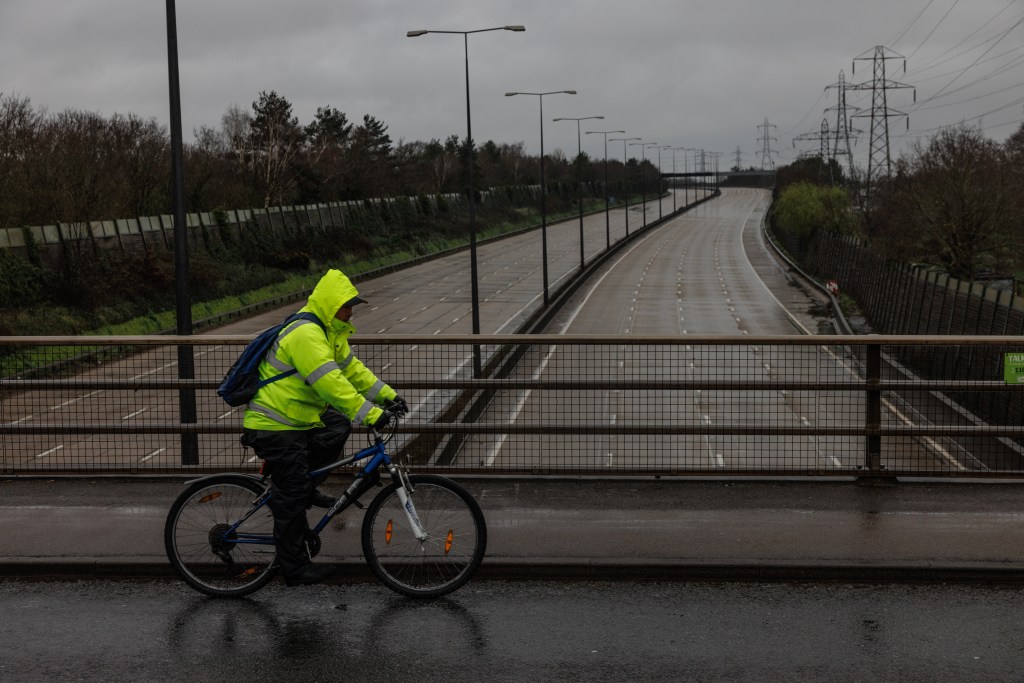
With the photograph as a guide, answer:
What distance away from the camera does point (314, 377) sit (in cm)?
625

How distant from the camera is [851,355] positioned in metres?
9.33

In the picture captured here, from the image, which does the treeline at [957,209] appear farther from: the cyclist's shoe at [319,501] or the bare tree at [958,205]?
the cyclist's shoe at [319,501]

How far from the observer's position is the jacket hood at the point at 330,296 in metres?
6.35

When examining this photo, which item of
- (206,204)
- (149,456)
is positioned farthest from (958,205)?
(149,456)

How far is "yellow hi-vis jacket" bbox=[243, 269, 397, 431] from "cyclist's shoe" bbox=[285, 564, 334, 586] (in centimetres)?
78

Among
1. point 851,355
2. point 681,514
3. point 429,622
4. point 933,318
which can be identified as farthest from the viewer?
point 933,318

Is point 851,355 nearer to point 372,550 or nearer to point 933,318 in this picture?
point 372,550

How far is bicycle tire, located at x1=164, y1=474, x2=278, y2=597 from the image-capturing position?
6680 millimetres

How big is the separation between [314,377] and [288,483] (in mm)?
661

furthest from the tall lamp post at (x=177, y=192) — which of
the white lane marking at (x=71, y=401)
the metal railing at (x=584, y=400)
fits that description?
the metal railing at (x=584, y=400)

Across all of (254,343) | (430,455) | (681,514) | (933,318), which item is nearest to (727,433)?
(681,514)

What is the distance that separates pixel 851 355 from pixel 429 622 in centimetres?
455

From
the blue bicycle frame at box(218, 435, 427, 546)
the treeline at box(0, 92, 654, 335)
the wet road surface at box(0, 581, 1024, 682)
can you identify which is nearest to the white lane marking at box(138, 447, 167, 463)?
the wet road surface at box(0, 581, 1024, 682)

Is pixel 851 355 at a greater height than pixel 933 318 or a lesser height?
greater
